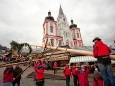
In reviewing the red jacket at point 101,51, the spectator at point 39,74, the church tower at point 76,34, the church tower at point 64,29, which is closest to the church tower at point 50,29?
the church tower at point 64,29

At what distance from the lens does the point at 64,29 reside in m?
62.2

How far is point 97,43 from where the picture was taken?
4.36m

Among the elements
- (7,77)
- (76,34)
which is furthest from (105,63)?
(76,34)

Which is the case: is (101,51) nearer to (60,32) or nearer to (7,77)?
(7,77)

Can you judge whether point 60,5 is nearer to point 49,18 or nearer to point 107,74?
point 49,18

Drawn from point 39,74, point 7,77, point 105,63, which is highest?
point 105,63

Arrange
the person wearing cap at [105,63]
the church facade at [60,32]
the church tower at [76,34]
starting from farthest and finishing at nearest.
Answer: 1. the church tower at [76,34]
2. the church facade at [60,32]
3. the person wearing cap at [105,63]

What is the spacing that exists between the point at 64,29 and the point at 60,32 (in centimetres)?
329

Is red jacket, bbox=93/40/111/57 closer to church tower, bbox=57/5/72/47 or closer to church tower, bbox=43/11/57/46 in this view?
church tower, bbox=43/11/57/46

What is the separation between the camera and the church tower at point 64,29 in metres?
Result: 60.0

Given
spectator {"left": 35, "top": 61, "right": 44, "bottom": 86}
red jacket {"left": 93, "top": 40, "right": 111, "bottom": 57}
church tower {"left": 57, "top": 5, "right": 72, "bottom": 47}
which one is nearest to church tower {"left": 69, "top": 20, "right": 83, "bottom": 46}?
church tower {"left": 57, "top": 5, "right": 72, "bottom": 47}

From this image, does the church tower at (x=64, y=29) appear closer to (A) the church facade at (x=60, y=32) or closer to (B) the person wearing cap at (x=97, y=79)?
(A) the church facade at (x=60, y=32)

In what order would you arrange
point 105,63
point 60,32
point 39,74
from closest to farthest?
point 105,63 < point 39,74 < point 60,32

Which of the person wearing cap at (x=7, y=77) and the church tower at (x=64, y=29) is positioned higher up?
the church tower at (x=64, y=29)
